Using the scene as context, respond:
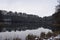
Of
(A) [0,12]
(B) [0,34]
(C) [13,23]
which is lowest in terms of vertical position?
(B) [0,34]

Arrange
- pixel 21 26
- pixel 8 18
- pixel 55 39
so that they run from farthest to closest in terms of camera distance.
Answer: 1. pixel 21 26
2. pixel 8 18
3. pixel 55 39

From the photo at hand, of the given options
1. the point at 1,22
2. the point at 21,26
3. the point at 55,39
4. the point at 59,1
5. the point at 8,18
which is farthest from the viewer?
the point at 21,26

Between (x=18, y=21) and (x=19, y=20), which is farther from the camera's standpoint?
(x=19, y=20)

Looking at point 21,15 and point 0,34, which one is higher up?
point 21,15

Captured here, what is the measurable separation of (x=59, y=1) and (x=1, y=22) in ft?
14.4

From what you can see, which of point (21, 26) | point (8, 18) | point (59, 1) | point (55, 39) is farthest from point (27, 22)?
point (59, 1)

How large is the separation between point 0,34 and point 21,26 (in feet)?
4.31

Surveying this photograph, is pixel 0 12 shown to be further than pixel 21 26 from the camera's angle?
No

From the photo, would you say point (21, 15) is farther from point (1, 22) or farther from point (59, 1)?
point (59, 1)

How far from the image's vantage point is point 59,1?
4512mm

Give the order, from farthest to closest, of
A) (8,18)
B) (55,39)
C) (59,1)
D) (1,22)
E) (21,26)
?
1. (21,26)
2. (8,18)
3. (1,22)
4. (55,39)
5. (59,1)

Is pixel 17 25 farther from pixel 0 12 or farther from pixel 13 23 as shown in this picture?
pixel 0 12

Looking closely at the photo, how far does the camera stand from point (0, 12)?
28.1 feet

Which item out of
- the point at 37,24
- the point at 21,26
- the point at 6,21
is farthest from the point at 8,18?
the point at 37,24
